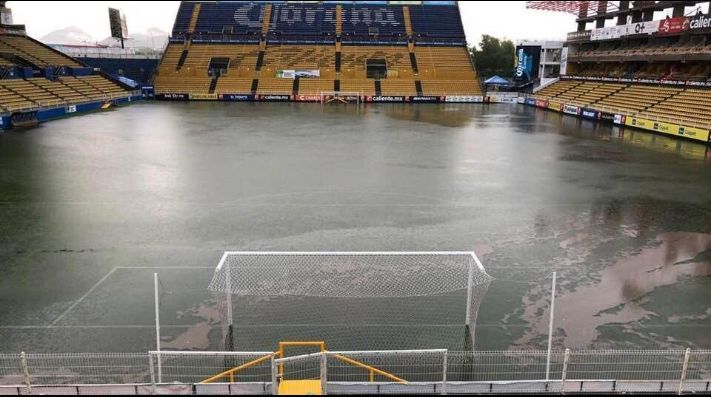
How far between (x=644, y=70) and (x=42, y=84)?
48325 mm

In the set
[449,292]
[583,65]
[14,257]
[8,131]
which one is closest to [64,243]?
[14,257]

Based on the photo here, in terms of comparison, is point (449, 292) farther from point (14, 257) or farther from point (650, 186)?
point (650, 186)

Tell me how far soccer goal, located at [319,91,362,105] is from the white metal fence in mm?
47933

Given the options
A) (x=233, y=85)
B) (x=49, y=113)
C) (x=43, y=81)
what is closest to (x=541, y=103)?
(x=233, y=85)

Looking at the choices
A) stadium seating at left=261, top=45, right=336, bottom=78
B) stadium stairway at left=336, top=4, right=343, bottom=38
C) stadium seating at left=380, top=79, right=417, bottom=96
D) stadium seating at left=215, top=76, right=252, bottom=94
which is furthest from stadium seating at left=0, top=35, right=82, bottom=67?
stadium seating at left=380, top=79, right=417, bottom=96

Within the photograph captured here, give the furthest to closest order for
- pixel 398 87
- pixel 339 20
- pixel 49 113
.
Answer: pixel 339 20 → pixel 398 87 → pixel 49 113

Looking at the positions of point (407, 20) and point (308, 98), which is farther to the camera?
point (407, 20)

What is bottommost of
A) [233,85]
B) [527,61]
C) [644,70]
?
[233,85]

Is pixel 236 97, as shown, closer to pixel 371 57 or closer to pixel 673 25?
pixel 371 57

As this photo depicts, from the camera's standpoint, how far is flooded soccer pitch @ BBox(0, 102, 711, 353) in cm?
891

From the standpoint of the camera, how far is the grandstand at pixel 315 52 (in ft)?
187

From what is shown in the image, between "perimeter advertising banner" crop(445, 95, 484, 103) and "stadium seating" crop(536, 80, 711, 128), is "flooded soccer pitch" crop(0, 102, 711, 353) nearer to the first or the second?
"stadium seating" crop(536, 80, 711, 128)

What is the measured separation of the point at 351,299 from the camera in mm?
9812

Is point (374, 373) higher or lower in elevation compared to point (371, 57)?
lower
